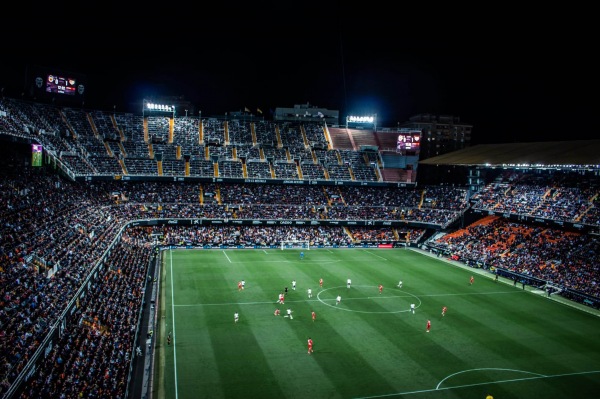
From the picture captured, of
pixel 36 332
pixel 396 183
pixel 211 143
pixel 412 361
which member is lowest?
pixel 412 361

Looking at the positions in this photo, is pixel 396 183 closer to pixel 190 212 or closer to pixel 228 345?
pixel 190 212

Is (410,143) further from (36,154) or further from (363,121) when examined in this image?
(36,154)

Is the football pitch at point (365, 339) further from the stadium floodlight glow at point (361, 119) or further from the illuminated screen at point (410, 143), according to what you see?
the stadium floodlight glow at point (361, 119)

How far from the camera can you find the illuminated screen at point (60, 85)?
65.0 m

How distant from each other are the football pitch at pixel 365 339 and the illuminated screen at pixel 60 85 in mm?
36068

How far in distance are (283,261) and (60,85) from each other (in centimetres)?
4183

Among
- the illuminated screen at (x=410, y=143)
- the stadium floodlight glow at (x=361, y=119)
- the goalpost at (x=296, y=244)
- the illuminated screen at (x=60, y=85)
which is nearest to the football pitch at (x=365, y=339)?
the goalpost at (x=296, y=244)

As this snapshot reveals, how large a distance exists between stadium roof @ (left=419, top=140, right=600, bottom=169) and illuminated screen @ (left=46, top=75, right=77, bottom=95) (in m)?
54.4

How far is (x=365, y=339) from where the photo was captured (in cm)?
2945

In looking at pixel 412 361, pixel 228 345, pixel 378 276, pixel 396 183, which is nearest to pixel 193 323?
pixel 228 345

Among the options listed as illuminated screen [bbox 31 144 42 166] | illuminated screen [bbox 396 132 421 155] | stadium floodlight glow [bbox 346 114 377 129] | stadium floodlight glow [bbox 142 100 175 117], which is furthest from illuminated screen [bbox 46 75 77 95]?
illuminated screen [bbox 396 132 421 155]

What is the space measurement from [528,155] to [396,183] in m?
23.1

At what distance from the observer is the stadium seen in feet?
76.4

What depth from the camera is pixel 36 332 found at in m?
19.9
